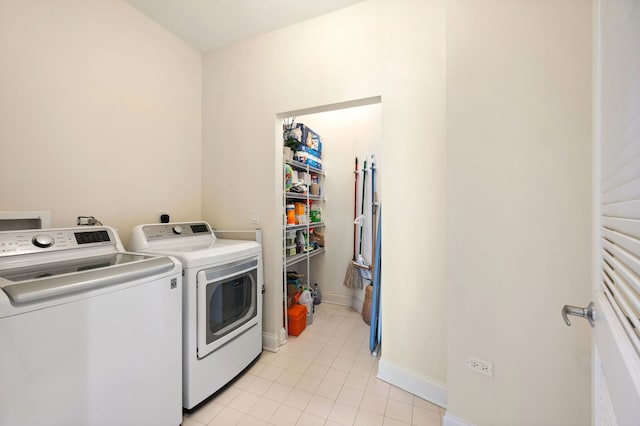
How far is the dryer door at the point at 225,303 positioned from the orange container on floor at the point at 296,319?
0.51m

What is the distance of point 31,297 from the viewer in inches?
32.4

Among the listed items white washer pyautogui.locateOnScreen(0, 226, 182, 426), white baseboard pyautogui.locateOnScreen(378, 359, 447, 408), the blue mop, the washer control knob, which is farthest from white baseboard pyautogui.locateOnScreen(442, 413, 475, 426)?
the washer control knob

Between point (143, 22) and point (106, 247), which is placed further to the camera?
point (143, 22)

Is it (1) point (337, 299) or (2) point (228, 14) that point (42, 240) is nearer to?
(2) point (228, 14)

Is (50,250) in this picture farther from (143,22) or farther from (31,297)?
(143,22)

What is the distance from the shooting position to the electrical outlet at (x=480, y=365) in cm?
120

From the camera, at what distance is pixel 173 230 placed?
1.92 metres

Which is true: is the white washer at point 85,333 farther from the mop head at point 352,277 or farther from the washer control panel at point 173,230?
the mop head at point 352,277

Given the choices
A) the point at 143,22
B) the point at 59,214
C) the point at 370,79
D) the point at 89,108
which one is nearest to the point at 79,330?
the point at 59,214

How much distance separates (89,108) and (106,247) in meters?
1.01

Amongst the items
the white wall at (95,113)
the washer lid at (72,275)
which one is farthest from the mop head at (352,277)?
the washer lid at (72,275)

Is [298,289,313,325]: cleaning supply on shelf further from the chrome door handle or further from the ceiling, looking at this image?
the ceiling

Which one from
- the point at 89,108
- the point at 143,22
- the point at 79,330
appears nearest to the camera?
the point at 79,330

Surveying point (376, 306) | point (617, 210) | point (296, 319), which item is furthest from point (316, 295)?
point (617, 210)
